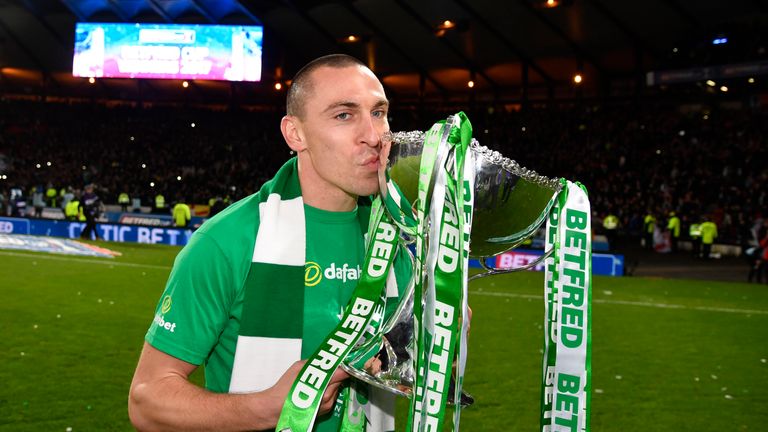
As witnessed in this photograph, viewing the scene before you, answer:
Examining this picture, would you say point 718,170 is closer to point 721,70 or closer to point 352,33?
point 721,70

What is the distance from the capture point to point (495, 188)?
174 cm

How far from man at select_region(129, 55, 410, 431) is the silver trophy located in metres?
0.28

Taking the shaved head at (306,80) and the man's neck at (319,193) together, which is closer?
the shaved head at (306,80)

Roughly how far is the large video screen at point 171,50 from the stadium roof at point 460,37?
1.57m

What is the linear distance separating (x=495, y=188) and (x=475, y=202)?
59 mm

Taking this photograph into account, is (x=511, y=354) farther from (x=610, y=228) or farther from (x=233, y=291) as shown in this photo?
(x=610, y=228)

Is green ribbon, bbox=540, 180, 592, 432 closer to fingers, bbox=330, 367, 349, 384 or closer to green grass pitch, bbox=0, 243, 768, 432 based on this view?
fingers, bbox=330, 367, 349, 384

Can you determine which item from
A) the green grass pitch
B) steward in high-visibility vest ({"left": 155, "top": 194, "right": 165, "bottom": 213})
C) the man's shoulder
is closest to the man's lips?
the man's shoulder

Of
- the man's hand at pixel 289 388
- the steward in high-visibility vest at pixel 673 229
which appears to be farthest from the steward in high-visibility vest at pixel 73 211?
the man's hand at pixel 289 388

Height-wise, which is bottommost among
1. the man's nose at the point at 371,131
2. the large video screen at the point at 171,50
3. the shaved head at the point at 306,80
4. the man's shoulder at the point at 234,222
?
the man's shoulder at the point at 234,222

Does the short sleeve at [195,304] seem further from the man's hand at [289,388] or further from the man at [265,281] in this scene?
the man's hand at [289,388]

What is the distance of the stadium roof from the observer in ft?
94.4

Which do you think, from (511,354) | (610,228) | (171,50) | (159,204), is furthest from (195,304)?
(171,50)

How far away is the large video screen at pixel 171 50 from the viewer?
3500 cm
